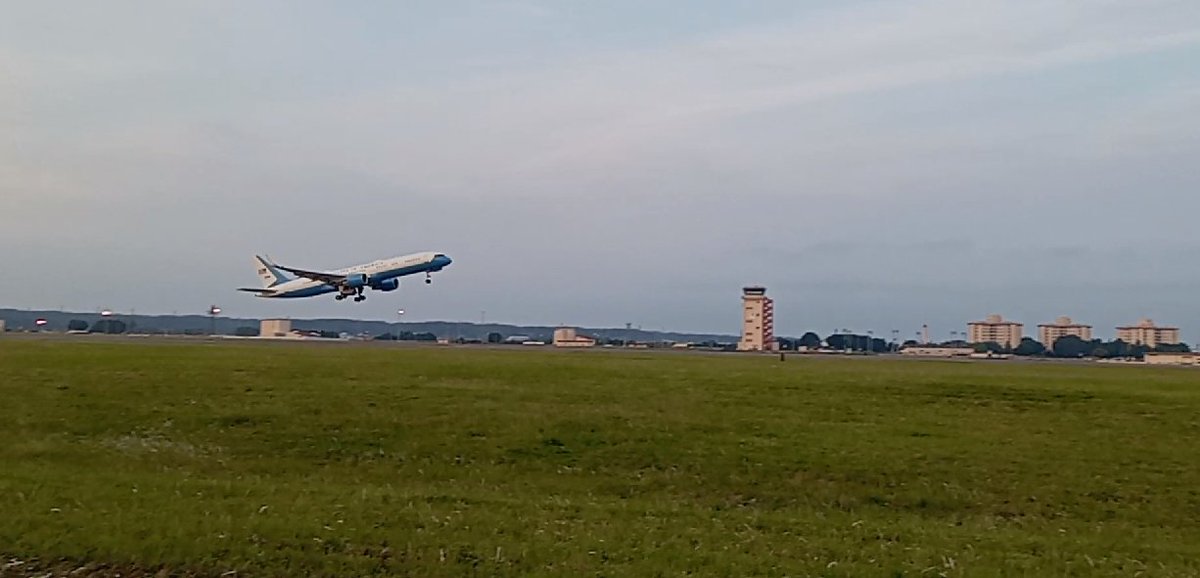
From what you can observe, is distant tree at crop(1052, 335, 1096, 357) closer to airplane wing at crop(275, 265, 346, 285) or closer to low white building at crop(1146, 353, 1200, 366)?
low white building at crop(1146, 353, 1200, 366)

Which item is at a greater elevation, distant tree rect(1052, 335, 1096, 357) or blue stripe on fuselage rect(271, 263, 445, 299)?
blue stripe on fuselage rect(271, 263, 445, 299)

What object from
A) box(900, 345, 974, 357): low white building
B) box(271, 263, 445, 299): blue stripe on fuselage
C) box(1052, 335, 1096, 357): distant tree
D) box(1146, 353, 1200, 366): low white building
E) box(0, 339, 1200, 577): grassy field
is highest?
box(271, 263, 445, 299): blue stripe on fuselage

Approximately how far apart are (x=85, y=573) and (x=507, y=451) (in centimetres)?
1207

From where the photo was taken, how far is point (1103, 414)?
31094 millimetres

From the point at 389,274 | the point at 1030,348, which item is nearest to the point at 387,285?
the point at 389,274

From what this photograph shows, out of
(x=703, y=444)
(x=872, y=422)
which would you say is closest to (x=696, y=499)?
(x=703, y=444)

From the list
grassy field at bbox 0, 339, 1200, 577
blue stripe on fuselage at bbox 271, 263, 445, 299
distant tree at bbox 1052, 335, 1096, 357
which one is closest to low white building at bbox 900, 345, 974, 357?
distant tree at bbox 1052, 335, 1096, 357

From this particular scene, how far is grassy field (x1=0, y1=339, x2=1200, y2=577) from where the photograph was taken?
43.3 ft

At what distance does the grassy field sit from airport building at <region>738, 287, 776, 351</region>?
3436 inches

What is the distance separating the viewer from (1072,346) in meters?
164

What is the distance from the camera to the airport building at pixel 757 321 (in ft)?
417

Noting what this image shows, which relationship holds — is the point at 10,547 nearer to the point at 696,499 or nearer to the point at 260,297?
the point at 696,499

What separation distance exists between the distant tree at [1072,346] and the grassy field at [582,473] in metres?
121

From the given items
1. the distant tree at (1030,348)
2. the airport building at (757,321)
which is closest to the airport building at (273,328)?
the airport building at (757,321)
